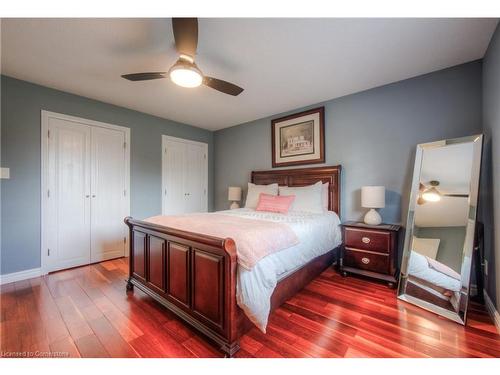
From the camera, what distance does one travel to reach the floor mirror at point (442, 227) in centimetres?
188

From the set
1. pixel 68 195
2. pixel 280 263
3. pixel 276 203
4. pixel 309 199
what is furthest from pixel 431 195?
pixel 68 195

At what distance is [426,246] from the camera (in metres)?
2.17

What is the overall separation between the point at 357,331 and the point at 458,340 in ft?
2.25

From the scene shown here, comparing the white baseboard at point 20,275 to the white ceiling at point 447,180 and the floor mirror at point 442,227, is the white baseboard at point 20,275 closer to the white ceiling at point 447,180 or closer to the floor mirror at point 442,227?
the floor mirror at point 442,227

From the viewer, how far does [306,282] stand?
2391mm

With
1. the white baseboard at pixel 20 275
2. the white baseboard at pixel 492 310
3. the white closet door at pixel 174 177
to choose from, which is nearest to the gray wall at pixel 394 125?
the white baseboard at pixel 492 310

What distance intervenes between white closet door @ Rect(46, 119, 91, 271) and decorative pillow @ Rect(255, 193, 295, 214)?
2588 millimetres

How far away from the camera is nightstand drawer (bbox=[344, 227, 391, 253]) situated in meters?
2.39

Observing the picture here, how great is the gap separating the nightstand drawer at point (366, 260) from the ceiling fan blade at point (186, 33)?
2712 mm

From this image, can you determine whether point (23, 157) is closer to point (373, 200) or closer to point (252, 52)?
point (252, 52)

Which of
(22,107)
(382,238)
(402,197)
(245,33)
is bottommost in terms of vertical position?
(382,238)

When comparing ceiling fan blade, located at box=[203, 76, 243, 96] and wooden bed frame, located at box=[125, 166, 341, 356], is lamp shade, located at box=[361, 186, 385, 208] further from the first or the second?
ceiling fan blade, located at box=[203, 76, 243, 96]

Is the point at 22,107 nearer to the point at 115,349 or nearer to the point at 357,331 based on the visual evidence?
the point at 115,349

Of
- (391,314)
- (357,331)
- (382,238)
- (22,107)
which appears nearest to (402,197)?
(382,238)
